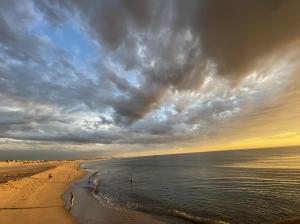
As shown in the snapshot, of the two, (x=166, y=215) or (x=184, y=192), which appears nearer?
(x=166, y=215)

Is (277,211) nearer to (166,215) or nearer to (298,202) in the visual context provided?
→ (298,202)

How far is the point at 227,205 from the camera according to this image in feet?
109

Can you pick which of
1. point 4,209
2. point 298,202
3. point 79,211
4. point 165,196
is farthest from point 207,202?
point 4,209

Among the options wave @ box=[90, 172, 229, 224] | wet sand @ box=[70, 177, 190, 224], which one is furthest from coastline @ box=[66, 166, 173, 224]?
wave @ box=[90, 172, 229, 224]

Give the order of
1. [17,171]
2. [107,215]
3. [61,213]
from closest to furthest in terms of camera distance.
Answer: [107,215], [61,213], [17,171]

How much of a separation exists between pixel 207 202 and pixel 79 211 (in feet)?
56.8

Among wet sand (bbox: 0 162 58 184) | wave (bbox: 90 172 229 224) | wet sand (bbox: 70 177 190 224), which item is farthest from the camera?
wet sand (bbox: 0 162 58 184)

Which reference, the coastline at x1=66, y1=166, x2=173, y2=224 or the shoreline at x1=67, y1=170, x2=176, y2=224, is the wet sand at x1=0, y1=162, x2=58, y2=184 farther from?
the shoreline at x1=67, y1=170, x2=176, y2=224

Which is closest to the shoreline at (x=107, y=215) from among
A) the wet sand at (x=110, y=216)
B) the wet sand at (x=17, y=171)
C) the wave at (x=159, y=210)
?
the wet sand at (x=110, y=216)

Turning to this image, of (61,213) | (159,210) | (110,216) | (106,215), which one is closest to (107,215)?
(106,215)

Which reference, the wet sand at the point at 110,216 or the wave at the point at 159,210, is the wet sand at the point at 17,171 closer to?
the wave at the point at 159,210

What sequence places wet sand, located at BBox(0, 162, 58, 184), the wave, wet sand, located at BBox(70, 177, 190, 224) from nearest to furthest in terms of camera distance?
wet sand, located at BBox(70, 177, 190, 224)
the wave
wet sand, located at BBox(0, 162, 58, 184)

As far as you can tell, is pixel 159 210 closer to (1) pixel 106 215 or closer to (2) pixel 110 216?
(2) pixel 110 216

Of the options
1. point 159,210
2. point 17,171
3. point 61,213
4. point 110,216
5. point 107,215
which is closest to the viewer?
point 110,216
